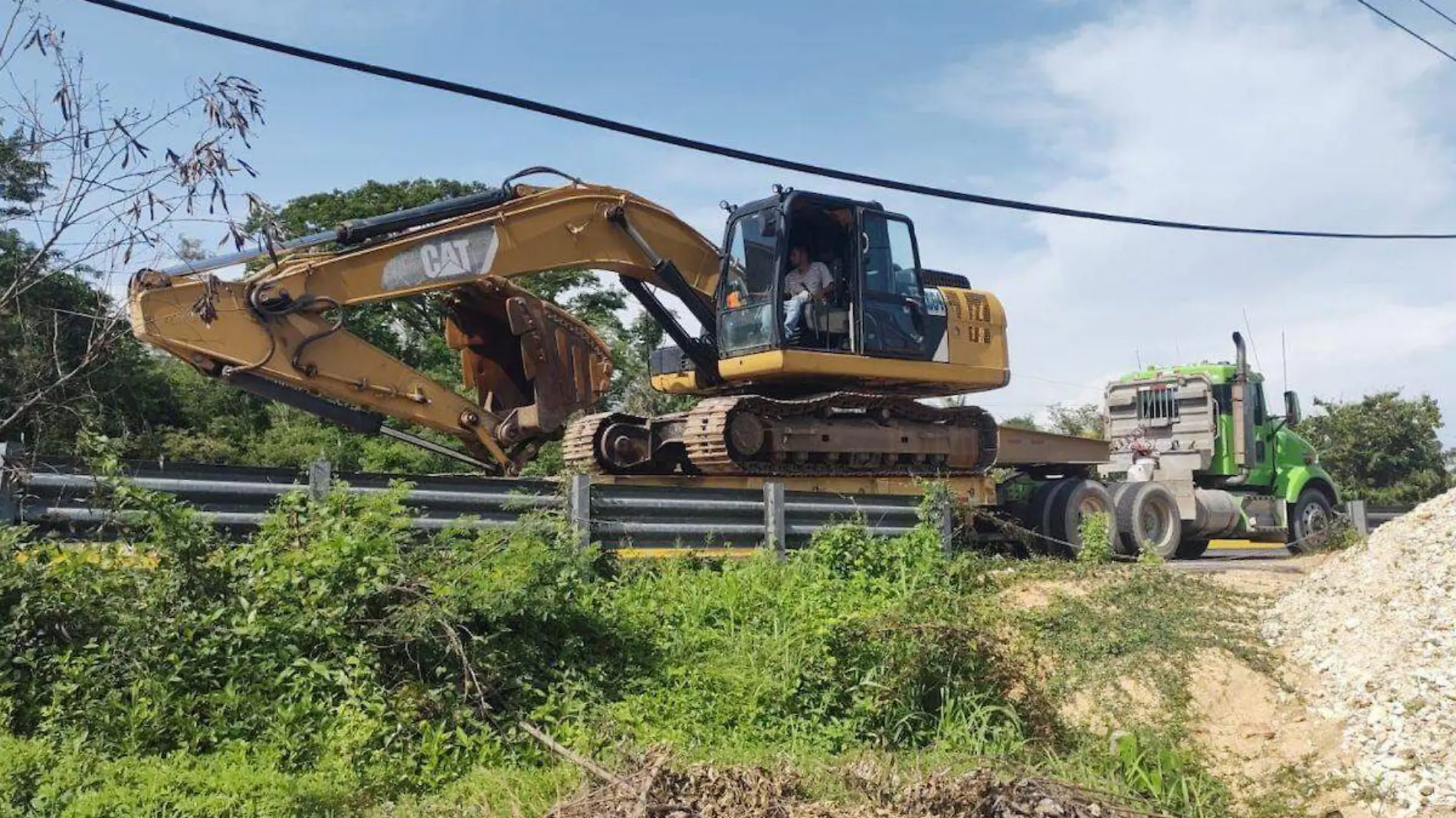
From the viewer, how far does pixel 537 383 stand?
12.5 m

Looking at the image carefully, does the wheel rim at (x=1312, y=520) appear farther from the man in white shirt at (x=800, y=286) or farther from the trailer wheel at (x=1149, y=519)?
the man in white shirt at (x=800, y=286)

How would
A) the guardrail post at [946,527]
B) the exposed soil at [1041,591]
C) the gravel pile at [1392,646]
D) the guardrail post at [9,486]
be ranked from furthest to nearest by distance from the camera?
the guardrail post at [946,527]
the exposed soil at [1041,591]
the gravel pile at [1392,646]
the guardrail post at [9,486]

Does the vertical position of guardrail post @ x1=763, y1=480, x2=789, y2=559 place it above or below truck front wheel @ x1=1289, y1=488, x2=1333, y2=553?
above

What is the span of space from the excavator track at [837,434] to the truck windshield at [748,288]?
0.70 m

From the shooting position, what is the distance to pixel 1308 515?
18.8 meters

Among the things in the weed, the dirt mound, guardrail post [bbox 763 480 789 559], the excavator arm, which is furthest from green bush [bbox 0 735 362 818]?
the weed

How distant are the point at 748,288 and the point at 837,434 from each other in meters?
1.73

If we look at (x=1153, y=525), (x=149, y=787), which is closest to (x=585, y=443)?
(x=149, y=787)

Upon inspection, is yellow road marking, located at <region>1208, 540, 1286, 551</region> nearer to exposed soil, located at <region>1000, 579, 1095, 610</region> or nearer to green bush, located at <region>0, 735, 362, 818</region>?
exposed soil, located at <region>1000, 579, 1095, 610</region>

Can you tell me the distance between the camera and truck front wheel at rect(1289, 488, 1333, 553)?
18.6 m

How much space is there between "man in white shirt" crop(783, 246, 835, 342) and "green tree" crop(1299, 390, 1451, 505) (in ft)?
86.4

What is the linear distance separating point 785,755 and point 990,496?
766 cm

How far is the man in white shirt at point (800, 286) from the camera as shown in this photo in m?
12.0

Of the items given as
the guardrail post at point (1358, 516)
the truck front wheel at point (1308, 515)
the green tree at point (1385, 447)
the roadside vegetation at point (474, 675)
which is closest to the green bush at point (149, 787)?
the roadside vegetation at point (474, 675)
